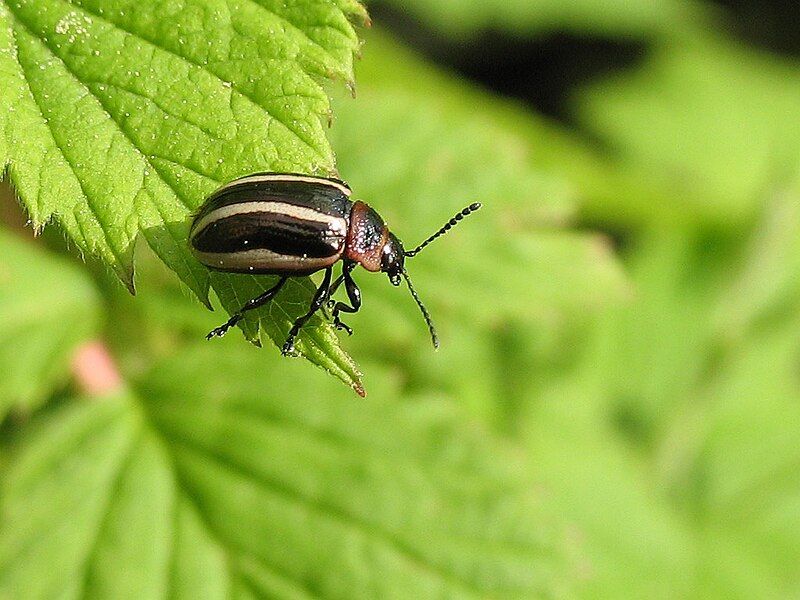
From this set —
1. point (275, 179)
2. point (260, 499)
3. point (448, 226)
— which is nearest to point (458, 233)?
point (448, 226)

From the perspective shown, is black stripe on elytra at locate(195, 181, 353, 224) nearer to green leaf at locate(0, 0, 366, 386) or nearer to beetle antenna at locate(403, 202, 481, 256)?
green leaf at locate(0, 0, 366, 386)

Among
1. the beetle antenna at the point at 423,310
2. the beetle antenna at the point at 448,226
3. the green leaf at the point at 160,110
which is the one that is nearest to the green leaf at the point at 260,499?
the beetle antenna at the point at 423,310

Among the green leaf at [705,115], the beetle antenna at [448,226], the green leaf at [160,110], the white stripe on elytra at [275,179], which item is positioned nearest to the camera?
the green leaf at [160,110]

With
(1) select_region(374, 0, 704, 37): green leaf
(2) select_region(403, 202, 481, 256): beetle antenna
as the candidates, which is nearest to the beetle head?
(2) select_region(403, 202, 481, 256): beetle antenna

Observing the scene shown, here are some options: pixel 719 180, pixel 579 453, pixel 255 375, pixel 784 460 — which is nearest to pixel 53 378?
pixel 255 375

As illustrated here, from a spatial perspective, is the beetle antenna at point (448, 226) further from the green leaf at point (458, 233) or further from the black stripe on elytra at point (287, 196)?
the black stripe on elytra at point (287, 196)

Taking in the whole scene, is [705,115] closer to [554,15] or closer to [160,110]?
[554,15]
